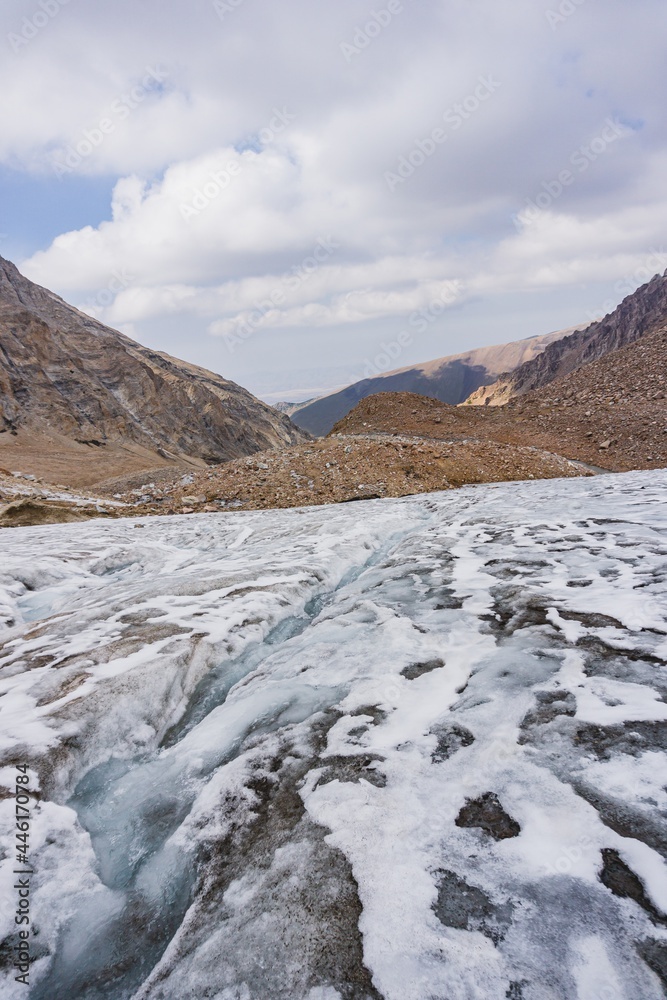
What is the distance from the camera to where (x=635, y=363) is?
38250 millimetres

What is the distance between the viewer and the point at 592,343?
108 meters

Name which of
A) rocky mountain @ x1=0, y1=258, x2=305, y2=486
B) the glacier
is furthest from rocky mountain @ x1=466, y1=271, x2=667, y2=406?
the glacier

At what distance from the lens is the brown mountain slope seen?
29328 millimetres

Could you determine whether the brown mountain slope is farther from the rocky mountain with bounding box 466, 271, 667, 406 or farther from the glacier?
the rocky mountain with bounding box 466, 271, 667, 406

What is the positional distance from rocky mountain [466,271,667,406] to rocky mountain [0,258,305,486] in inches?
2188

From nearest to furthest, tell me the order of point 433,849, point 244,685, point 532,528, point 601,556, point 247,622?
point 433,849
point 244,685
point 247,622
point 601,556
point 532,528

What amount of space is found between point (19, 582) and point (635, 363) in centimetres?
4498

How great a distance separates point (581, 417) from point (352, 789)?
3650cm

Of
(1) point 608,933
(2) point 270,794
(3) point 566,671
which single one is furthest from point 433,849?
(3) point 566,671

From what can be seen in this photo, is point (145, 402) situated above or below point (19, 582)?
above

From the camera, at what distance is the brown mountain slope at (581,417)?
A: 2933cm

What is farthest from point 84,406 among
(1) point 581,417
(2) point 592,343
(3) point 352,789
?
(2) point 592,343

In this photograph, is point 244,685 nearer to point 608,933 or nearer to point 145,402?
point 608,933

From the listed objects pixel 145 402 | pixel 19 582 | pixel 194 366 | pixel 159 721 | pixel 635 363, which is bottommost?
pixel 159 721
